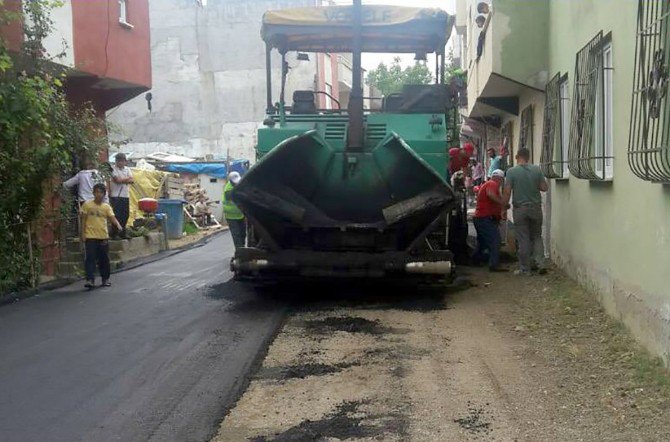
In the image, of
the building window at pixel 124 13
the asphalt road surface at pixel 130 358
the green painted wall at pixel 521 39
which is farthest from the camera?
the building window at pixel 124 13

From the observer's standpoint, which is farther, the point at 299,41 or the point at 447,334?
the point at 299,41

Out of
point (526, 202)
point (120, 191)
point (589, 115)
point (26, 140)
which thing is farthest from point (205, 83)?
point (589, 115)

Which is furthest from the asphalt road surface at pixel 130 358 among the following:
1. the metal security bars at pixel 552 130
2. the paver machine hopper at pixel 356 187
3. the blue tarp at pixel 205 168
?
the blue tarp at pixel 205 168

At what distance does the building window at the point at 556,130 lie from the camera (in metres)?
10.4

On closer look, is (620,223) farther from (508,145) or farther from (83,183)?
(508,145)

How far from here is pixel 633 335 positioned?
6.55m

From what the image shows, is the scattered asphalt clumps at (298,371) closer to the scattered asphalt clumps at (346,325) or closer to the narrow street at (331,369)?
the narrow street at (331,369)

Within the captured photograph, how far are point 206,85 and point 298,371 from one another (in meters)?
30.2

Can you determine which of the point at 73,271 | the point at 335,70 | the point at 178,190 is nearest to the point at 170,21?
the point at 335,70

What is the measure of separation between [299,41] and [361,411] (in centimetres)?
671

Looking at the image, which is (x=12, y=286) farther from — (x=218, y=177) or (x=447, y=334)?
(x=218, y=177)

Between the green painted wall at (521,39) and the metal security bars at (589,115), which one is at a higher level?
the green painted wall at (521,39)

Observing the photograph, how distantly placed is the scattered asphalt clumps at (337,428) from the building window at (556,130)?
5.99 m

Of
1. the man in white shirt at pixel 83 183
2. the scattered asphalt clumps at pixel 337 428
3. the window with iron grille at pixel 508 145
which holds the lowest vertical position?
the scattered asphalt clumps at pixel 337 428
